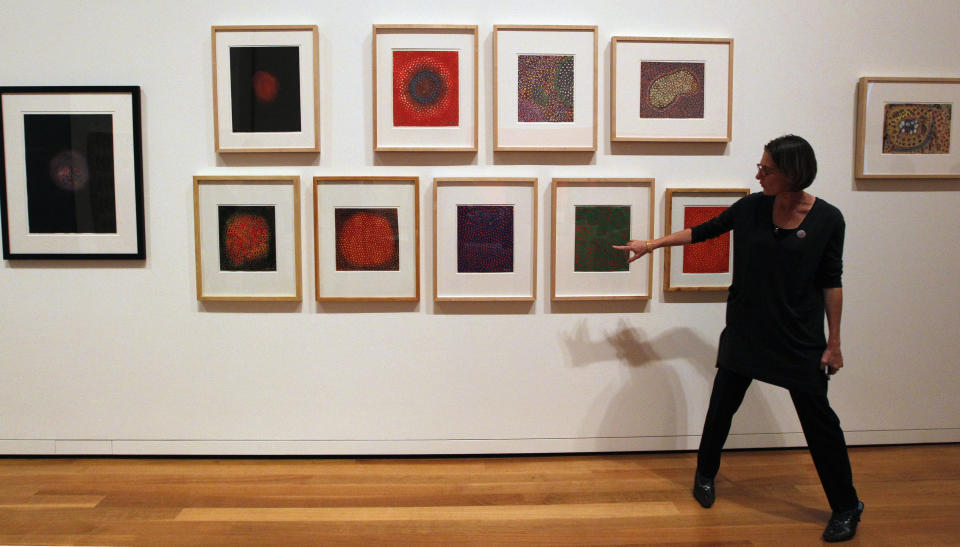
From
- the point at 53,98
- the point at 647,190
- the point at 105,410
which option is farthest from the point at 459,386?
the point at 53,98

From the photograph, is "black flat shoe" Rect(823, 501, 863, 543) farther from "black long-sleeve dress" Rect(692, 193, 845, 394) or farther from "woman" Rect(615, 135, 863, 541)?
"black long-sleeve dress" Rect(692, 193, 845, 394)

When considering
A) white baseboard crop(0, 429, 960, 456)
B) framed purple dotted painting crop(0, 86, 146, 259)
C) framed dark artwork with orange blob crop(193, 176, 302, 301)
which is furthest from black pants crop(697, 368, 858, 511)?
framed purple dotted painting crop(0, 86, 146, 259)

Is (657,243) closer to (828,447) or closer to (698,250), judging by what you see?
(698,250)

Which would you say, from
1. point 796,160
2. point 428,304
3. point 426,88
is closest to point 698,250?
point 796,160

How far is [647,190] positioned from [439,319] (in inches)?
44.9

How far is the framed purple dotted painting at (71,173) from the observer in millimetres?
2514

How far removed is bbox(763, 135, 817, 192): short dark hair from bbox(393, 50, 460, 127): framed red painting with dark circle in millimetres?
1324

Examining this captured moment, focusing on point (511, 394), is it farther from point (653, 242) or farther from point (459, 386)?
point (653, 242)

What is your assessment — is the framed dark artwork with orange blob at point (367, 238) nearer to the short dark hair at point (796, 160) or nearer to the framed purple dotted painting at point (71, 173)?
the framed purple dotted painting at point (71, 173)

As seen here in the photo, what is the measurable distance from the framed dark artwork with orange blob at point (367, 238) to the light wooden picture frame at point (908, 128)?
2126mm

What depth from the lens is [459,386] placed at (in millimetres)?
2637

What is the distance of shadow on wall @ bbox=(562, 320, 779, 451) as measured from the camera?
2.65 meters

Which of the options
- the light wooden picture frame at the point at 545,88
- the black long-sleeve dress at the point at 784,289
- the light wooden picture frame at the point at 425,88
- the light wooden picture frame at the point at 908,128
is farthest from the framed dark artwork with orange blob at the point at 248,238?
the light wooden picture frame at the point at 908,128

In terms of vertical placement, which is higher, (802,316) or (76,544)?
(802,316)
